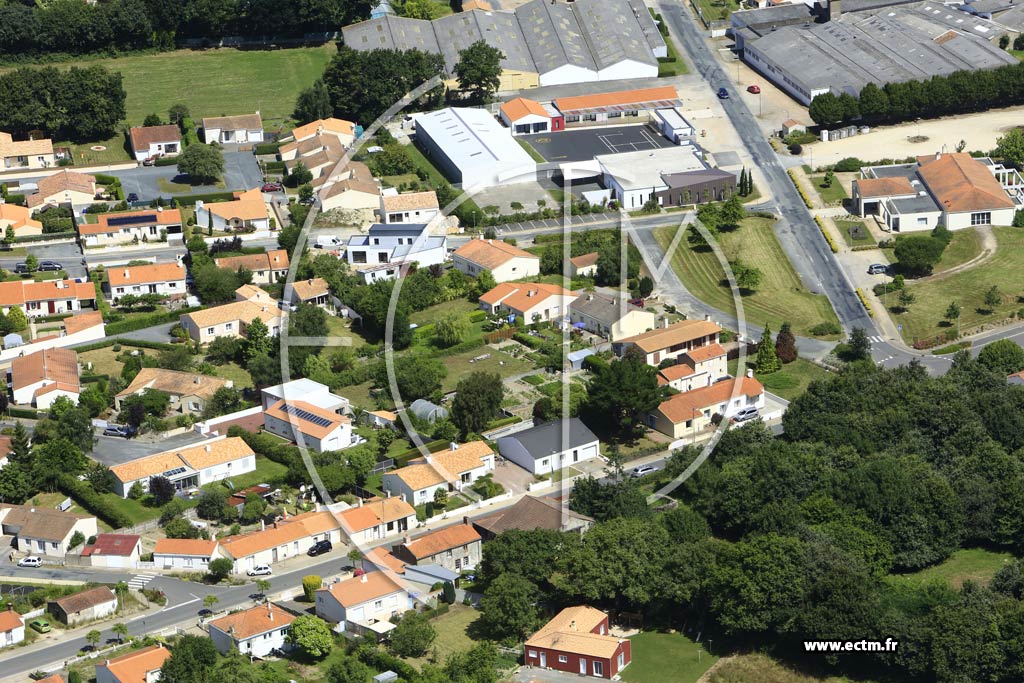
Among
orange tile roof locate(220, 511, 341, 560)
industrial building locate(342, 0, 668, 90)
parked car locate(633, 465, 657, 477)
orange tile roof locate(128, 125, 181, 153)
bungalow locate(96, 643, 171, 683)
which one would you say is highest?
industrial building locate(342, 0, 668, 90)

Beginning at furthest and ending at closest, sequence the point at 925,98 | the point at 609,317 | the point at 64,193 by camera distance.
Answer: the point at 925,98, the point at 64,193, the point at 609,317

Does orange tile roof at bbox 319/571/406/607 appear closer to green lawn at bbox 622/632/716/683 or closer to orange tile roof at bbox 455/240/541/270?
green lawn at bbox 622/632/716/683

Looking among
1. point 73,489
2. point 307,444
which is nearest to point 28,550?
point 73,489

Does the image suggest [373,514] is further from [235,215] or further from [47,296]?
[235,215]

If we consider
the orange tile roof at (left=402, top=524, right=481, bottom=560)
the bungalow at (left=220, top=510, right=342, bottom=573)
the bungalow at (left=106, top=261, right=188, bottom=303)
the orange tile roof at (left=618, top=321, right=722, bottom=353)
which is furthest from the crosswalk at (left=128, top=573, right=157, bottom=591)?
the orange tile roof at (left=618, top=321, right=722, bottom=353)

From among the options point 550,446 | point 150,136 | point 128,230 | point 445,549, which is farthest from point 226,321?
point 150,136
